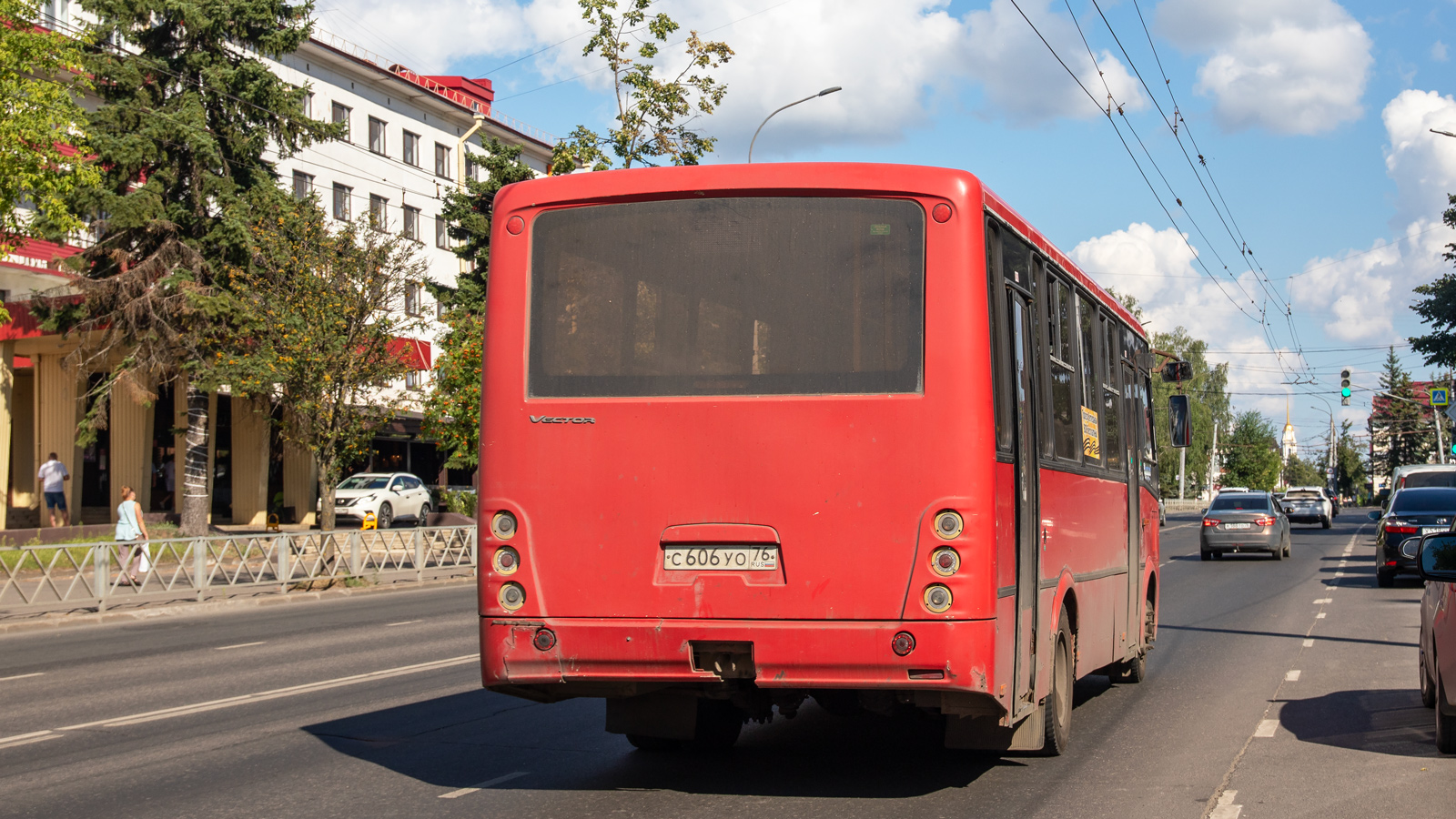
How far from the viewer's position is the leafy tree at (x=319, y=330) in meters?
28.8

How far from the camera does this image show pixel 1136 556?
11164mm

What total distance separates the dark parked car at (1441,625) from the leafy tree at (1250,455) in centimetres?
10772

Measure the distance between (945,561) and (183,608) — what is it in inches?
656

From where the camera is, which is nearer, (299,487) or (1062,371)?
(1062,371)

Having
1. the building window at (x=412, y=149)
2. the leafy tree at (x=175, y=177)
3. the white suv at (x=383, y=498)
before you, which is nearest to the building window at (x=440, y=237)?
the building window at (x=412, y=149)

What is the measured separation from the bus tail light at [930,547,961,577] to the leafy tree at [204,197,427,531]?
78.8ft

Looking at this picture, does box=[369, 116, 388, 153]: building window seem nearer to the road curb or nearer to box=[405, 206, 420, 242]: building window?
box=[405, 206, 420, 242]: building window

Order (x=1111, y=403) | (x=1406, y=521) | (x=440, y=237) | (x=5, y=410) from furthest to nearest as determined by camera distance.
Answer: (x=440, y=237) → (x=5, y=410) → (x=1406, y=521) → (x=1111, y=403)

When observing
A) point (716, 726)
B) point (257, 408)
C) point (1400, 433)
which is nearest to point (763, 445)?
point (716, 726)

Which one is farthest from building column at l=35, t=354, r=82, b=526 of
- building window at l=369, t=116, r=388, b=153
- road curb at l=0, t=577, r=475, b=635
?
building window at l=369, t=116, r=388, b=153

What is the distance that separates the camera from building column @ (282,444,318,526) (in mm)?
44219

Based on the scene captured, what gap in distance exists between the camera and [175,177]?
106ft

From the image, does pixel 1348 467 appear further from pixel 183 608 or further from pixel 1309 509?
pixel 183 608

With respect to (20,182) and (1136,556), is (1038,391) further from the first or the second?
(20,182)
